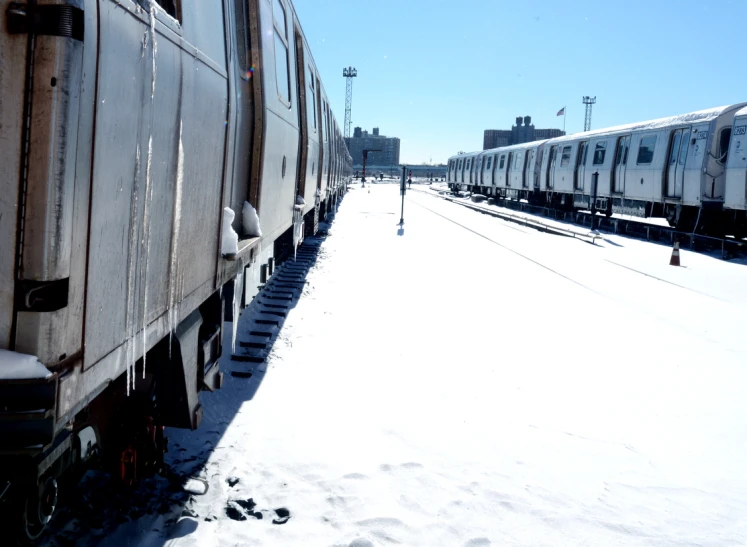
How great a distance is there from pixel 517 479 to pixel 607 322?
172 inches

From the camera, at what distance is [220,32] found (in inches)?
126

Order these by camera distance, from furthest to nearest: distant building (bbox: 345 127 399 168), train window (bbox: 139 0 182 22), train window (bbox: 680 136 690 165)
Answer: distant building (bbox: 345 127 399 168) → train window (bbox: 680 136 690 165) → train window (bbox: 139 0 182 22)

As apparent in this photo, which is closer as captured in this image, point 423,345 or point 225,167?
point 225,167

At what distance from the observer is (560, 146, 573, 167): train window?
77.1 feet

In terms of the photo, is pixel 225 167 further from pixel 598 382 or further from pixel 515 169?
pixel 515 169

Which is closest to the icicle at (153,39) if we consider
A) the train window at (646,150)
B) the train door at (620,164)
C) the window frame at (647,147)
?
the window frame at (647,147)

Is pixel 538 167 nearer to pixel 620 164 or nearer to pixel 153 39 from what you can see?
pixel 620 164

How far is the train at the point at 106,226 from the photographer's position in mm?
1532

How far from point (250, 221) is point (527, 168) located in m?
26.2

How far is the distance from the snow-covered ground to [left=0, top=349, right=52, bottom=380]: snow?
149cm

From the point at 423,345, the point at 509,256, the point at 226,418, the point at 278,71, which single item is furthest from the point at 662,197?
the point at 226,418

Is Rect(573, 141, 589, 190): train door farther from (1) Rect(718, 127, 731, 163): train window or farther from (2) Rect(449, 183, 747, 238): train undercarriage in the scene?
(1) Rect(718, 127, 731, 163): train window

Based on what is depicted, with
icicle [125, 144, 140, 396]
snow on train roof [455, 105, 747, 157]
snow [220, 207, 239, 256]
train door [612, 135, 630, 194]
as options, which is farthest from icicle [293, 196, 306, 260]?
train door [612, 135, 630, 194]

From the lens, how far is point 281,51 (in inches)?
211
